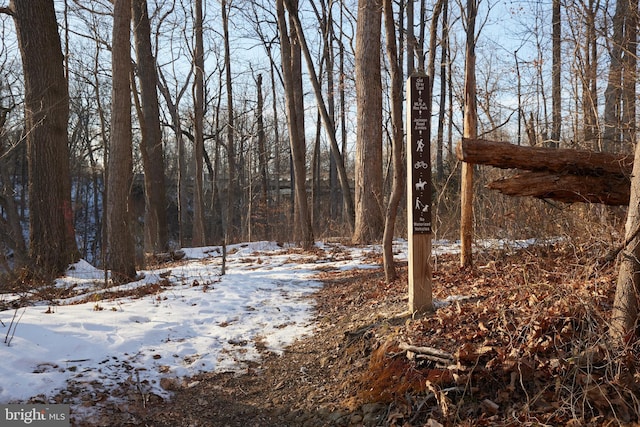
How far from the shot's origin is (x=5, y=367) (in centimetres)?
395

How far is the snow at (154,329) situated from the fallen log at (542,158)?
299cm

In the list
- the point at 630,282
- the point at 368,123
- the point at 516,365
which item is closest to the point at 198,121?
the point at 368,123

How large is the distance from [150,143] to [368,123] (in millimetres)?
8028

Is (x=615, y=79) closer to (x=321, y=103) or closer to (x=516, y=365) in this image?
(x=321, y=103)

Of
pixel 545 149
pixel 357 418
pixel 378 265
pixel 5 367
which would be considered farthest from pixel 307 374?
pixel 378 265

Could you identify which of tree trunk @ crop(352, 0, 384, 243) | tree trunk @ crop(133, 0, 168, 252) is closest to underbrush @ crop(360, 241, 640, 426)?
tree trunk @ crop(352, 0, 384, 243)

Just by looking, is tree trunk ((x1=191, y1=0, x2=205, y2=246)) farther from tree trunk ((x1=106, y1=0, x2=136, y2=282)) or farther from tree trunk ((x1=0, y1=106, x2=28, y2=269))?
tree trunk ((x1=106, y1=0, x2=136, y2=282))

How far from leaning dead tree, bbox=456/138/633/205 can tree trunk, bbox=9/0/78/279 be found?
945cm

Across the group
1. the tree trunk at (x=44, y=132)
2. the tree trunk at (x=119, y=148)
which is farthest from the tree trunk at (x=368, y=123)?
the tree trunk at (x=44, y=132)

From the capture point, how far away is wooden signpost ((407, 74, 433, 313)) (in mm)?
4762

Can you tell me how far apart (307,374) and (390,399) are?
1.15 m

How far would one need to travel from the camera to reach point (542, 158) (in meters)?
4.77

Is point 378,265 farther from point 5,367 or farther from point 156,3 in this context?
point 156,3

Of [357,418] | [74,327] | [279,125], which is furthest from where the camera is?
[279,125]
